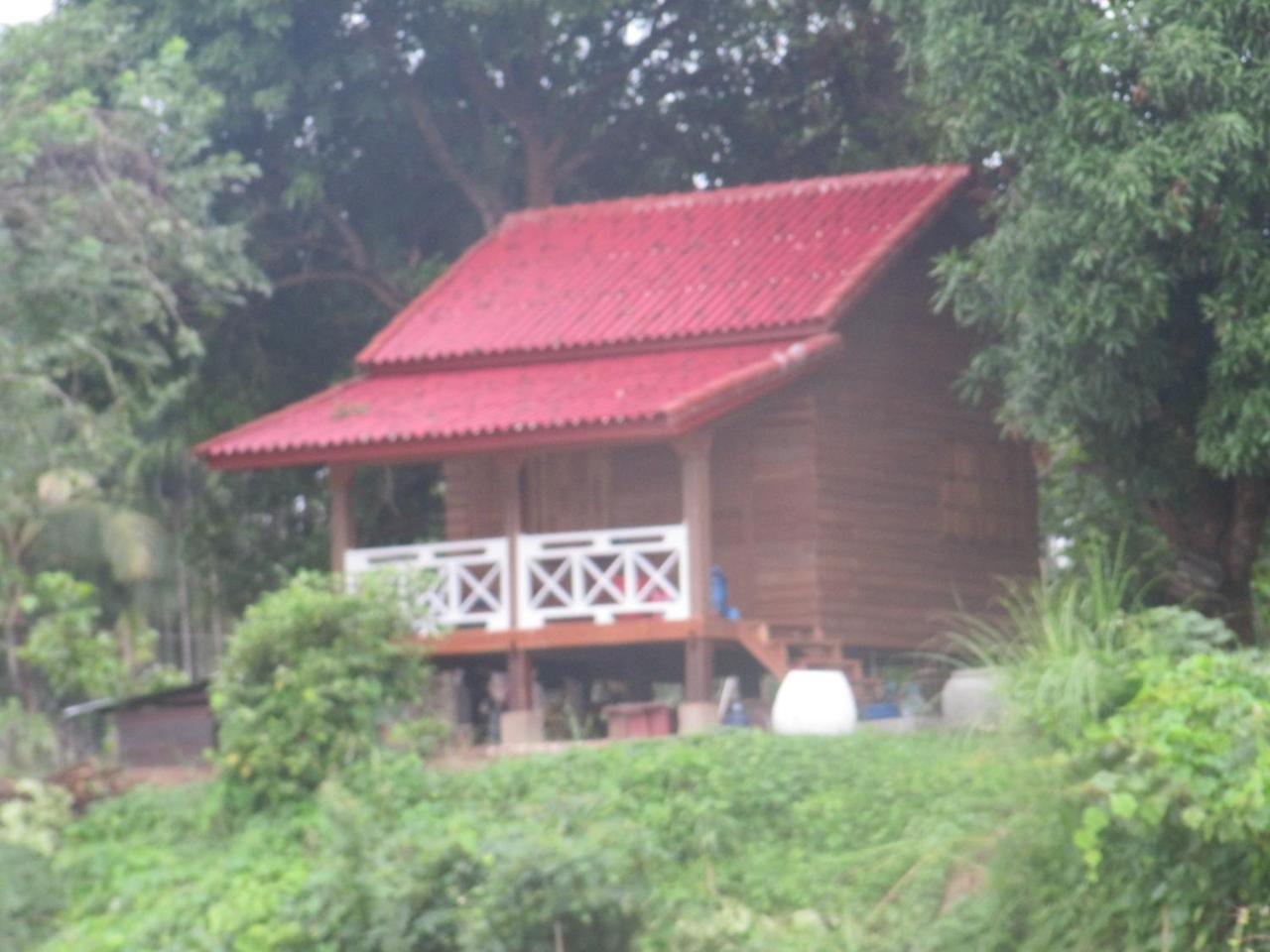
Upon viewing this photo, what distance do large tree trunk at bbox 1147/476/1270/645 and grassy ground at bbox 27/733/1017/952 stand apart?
3606mm

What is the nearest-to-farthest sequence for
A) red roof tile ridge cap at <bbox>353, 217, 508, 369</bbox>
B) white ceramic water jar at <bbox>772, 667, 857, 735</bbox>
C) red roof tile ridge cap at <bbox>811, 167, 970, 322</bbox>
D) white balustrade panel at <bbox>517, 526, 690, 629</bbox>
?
white ceramic water jar at <bbox>772, 667, 857, 735</bbox> < white balustrade panel at <bbox>517, 526, 690, 629</bbox> < red roof tile ridge cap at <bbox>811, 167, 970, 322</bbox> < red roof tile ridge cap at <bbox>353, 217, 508, 369</bbox>

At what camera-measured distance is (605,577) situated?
67.6ft

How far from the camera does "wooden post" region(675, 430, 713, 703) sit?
66.7 feet

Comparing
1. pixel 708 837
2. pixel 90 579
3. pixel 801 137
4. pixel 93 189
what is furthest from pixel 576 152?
pixel 708 837

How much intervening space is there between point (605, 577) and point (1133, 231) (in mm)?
5452

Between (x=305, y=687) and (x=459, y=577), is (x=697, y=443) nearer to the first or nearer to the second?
(x=459, y=577)

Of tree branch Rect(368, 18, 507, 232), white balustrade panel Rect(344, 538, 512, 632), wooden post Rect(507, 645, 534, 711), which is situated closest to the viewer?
wooden post Rect(507, 645, 534, 711)

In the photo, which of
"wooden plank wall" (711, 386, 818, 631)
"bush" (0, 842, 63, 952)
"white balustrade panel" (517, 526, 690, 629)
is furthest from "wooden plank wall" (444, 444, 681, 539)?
"bush" (0, 842, 63, 952)

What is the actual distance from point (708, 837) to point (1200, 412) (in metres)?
5.68

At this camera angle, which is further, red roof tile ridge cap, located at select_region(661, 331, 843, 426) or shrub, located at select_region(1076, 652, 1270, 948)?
red roof tile ridge cap, located at select_region(661, 331, 843, 426)

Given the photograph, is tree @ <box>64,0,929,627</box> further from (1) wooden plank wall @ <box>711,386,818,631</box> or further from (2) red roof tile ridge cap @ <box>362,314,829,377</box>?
(1) wooden plank wall @ <box>711,386,818,631</box>

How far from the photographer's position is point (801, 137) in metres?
29.9

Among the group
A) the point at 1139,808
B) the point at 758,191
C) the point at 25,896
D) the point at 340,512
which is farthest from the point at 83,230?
the point at 1139,808

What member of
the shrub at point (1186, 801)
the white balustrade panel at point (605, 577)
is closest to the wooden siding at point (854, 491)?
the white balustrade panel at point (605, 577)
